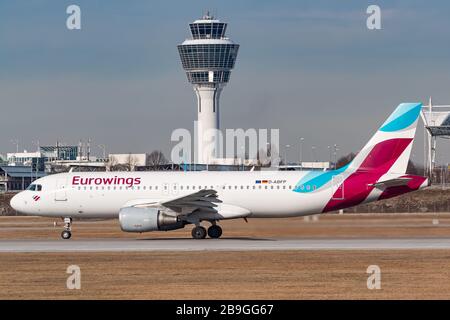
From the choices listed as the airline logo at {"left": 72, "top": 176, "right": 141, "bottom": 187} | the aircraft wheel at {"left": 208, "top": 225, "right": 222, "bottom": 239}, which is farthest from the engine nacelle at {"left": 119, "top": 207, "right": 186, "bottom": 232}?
the airline logo at {"left": 72, "top": 176, "right": 141, "bottom": 187}

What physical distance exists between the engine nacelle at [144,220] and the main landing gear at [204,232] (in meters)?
1.63

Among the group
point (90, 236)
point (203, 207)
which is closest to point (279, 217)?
point (203, 207)

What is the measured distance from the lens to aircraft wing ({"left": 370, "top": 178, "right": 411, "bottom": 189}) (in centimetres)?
4419

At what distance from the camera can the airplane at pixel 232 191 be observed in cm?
4459

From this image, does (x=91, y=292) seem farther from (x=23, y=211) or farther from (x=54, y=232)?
(x=54, y=232)

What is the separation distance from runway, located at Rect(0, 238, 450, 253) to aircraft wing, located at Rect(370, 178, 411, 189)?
2.75 m

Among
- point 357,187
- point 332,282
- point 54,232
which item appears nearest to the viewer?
point 332,282

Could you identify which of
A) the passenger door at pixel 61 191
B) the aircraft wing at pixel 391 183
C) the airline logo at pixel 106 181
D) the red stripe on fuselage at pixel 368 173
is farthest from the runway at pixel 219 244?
the airline logo at pixel 106 181

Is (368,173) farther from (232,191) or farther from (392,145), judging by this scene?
(232,191)

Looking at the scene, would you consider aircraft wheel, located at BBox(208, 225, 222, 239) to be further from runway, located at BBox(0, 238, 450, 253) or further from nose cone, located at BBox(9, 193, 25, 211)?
nose cone, located at BBox(9, 193, 25, 211)

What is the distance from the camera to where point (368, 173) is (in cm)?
4512
